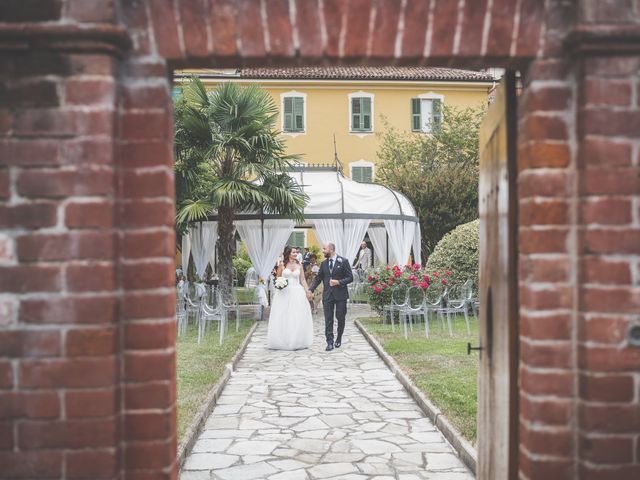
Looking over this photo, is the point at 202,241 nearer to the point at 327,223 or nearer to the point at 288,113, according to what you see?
the point at 327,223

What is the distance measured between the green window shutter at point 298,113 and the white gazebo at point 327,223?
Answer: 14263 millimetres

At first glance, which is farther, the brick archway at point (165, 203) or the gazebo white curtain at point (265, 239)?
the gazebo white curtain at point (265, 239)

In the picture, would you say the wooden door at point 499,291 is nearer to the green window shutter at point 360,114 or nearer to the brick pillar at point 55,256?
the brick pillar at point 55,256

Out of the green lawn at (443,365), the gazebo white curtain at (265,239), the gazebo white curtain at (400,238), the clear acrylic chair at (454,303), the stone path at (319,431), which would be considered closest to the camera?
the stone path at (319,431)

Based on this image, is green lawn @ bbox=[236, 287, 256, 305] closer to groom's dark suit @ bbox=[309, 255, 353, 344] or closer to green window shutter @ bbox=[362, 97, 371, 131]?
groom's dark suit @ bbox=[309, 255, 353, 344]

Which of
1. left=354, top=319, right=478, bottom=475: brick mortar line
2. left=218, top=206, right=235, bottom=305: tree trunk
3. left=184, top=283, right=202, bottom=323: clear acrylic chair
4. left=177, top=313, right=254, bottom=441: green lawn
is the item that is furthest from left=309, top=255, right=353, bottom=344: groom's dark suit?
left=218, top=206, right=235, bottom=305: tree trunk

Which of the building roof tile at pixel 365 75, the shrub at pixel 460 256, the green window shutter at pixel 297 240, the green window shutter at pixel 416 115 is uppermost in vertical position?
the building roof tile at pixel 365 75

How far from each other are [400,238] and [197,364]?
1133cm

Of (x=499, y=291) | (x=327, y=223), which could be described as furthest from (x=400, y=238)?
(x=499, y=291)

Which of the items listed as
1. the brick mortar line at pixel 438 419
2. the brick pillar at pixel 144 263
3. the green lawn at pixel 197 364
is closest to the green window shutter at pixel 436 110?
the green lawn at pixel 197 364

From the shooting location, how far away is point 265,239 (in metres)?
18.9

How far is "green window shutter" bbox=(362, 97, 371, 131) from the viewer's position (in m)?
35.8

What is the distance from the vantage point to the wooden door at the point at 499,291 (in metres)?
2.83

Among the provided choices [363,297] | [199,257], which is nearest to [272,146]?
[199,257]
